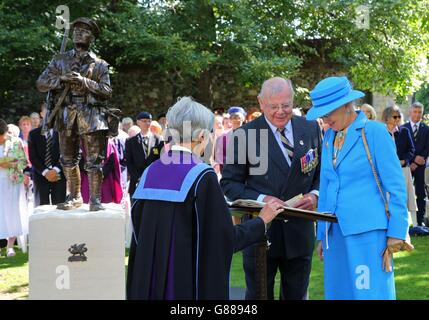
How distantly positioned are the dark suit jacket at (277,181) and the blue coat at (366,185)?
467 millimetres

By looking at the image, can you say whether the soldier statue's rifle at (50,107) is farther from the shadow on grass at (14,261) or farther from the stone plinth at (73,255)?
the shadow on grass at (14,261)

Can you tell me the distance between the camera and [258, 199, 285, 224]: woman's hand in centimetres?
364

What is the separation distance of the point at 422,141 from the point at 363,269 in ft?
23.4

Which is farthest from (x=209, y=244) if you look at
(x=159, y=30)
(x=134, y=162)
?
(x=159, y=30)

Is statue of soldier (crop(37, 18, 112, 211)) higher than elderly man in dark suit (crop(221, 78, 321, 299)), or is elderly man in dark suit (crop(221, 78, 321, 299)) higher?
statue of soldier (crop(37, 18, 112, 211))

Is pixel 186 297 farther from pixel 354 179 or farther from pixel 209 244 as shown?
pixel 354 179

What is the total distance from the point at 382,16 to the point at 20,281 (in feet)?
43.7

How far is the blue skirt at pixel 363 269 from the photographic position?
3.89 metres

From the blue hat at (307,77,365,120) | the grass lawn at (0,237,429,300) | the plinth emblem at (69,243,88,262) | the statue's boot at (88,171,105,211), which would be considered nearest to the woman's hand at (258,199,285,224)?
the blue hat at (307,77,365,120)

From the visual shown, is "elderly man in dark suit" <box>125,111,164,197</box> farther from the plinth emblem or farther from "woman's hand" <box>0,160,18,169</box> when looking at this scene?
the plinth emblem

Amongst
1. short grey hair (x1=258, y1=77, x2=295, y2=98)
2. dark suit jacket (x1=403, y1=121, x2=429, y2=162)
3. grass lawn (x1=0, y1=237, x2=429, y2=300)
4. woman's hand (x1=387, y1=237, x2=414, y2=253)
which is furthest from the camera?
dark suit jacket (x1=403, y1=121, x2=429, y2=162)

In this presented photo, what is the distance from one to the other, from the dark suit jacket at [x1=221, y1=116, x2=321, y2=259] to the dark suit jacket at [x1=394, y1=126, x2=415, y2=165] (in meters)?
6.08

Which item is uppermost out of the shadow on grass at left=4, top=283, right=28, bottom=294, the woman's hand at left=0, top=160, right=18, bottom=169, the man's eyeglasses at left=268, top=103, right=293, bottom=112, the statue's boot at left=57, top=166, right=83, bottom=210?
the man's eyeglasses at left=268, top=103, right=293, bottom=112

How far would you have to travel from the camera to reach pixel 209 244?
333cm
